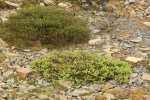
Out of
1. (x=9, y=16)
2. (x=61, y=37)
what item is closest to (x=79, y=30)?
(x=61, y=37)

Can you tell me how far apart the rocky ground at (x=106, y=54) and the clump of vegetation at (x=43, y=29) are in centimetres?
28

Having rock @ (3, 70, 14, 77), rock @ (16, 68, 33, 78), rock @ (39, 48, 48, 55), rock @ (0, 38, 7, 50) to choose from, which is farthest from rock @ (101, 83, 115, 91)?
rock @ (0, 38, 7, 50)

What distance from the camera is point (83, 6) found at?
12.3m

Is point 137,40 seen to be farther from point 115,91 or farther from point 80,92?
point 80,92

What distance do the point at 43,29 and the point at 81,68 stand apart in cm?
218

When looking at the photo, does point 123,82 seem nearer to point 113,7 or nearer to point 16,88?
point 16,88

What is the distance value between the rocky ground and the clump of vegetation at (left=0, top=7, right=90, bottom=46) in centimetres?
28

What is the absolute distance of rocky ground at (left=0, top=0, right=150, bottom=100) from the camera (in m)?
7.60

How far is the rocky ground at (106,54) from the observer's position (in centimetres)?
760

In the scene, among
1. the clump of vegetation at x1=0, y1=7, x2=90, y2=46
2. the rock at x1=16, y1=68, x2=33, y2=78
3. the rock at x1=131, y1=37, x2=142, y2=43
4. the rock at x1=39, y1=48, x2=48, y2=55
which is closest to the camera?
the rock at x1=16, y1=68, x2=33, y2=78

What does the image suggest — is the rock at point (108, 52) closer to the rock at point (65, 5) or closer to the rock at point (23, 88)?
the rock at point (23, 88)

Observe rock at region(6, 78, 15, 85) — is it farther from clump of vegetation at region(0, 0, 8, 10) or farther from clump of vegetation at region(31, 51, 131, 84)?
clump of vegetation at region(0, 0, 8, 10)

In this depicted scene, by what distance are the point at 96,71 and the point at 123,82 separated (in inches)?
22.1

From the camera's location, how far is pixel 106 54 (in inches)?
366
